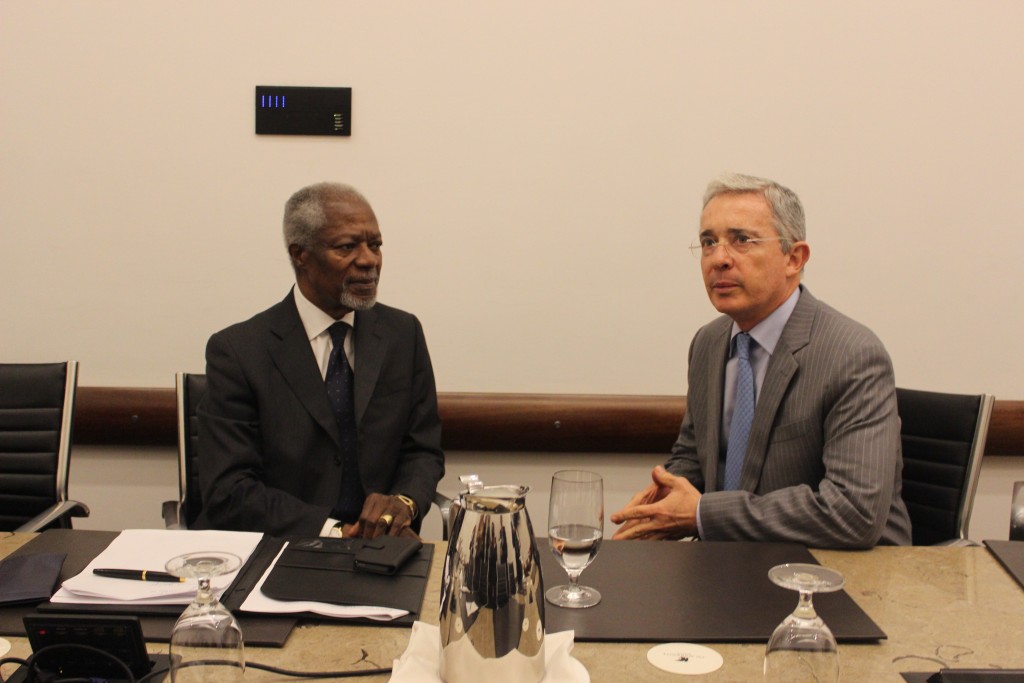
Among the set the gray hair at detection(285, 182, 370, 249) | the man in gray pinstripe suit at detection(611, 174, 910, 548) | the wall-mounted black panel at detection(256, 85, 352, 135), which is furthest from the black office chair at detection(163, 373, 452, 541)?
the wall-mounted black panel at detection(256, 85, 352, 135)

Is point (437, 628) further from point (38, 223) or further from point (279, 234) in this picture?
point (38, 223)

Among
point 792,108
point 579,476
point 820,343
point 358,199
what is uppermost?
point 792,108

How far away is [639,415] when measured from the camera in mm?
3145

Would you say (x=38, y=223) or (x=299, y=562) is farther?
(x=38, y=223)

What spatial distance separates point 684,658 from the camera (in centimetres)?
133

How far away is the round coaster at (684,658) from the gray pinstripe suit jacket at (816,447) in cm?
57

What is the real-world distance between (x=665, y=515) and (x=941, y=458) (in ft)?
2.84

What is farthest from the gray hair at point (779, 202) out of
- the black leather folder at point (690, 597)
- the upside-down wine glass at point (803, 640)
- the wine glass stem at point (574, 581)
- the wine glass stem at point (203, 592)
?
the wine glass stem at point (203, 592)

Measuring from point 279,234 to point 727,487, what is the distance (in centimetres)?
171

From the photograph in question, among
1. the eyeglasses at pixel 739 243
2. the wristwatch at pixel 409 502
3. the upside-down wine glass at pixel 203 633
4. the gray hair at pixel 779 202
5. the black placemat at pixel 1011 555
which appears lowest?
the wristwatch at pixel 409 502

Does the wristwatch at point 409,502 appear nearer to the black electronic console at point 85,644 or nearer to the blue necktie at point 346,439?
the blue necktie at point 346,439

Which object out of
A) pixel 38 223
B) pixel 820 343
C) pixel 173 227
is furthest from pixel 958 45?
pixel 38 223

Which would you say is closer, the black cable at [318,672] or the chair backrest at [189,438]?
the black cable at [318,672]

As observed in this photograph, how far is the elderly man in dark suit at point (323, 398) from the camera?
226cm
